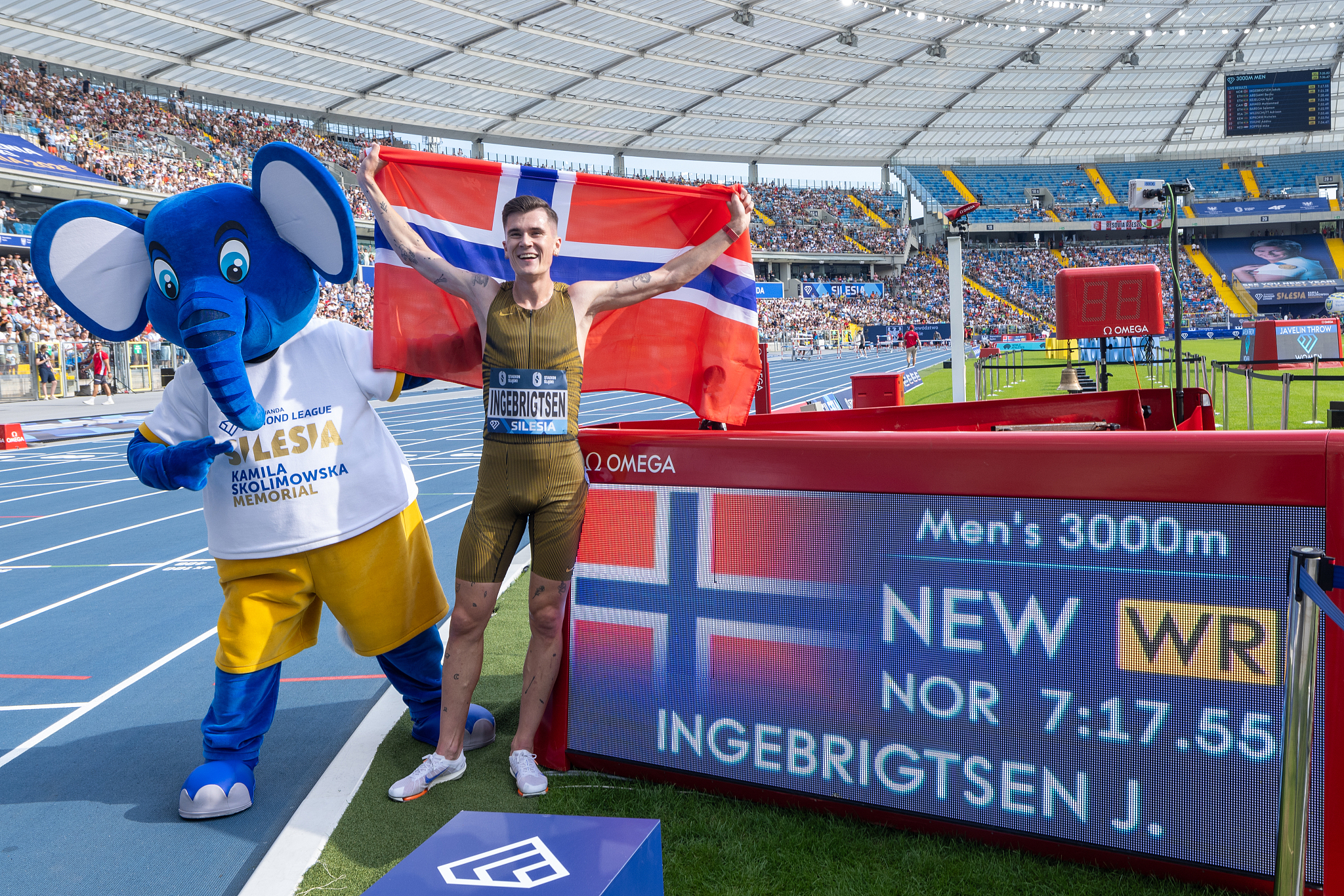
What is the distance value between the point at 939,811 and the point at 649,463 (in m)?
1.38

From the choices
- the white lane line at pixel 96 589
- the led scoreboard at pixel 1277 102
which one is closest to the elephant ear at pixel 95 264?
the white lane line at pixel 96 589

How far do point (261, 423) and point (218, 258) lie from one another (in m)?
0.64

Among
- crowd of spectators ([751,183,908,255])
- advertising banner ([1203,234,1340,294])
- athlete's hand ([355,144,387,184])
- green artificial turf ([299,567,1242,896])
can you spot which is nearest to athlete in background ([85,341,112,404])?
athlete's hand ([355,144,387,184])

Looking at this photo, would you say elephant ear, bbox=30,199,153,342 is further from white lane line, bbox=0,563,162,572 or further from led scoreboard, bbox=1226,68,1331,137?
led scoreboard, bbox=1226,68,1331,137

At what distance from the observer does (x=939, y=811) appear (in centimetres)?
268

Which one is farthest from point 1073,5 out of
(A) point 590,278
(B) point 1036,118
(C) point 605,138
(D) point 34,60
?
(A) point 590,278

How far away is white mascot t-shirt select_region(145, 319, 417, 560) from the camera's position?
329 centimetres

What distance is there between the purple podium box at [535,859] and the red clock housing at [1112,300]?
9830 millimetres

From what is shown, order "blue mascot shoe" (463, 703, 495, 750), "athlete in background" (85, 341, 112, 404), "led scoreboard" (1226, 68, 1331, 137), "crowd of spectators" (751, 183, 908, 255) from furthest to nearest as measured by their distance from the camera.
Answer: "crowd of spectators" (751, 183, 908, 255), "led scoreboard" (1226, 68, 1331, 137), "athlete in background" (85, 341, 112, 404), "blue mascot shoe" (463, 703, 495, 750)

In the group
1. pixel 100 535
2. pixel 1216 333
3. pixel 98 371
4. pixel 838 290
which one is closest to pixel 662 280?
pixel 100 535

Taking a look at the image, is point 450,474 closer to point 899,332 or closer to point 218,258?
point 218,258

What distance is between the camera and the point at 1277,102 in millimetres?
41500

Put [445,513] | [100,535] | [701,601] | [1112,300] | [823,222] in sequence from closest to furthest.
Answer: [701,601] → [100,535] → [445,513] → [1112,300] → [823,222]

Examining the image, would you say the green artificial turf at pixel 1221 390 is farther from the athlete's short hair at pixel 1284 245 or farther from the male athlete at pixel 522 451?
the athlete's short hair at pixel 1284 245
